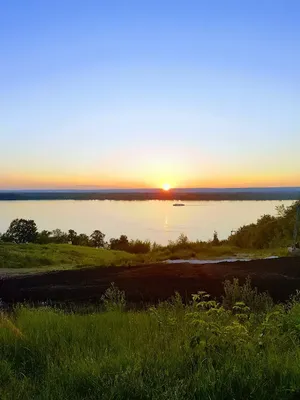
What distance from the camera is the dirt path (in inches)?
393

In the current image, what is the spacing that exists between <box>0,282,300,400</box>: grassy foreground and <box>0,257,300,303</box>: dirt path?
10.2 feet

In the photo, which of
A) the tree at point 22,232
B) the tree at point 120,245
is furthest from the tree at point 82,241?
the tree at point 22,232

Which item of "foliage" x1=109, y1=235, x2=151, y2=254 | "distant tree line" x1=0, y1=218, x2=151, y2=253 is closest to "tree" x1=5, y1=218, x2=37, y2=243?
"distant tree line" x1=0, y1=218, x2=151, y2=253

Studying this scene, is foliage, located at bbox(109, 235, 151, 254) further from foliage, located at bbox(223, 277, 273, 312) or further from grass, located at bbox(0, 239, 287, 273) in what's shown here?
foliage, located at bbox(223, 277, 273, 312)

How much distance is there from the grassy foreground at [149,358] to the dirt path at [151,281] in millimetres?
3121

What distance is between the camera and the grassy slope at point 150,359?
14.6 ft

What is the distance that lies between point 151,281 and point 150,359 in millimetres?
5697

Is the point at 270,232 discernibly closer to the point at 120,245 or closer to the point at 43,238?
the point at 120,245

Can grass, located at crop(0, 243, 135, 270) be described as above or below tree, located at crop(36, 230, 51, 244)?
above

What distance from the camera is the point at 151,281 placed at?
10.8 m

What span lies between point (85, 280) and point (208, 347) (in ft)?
21.3

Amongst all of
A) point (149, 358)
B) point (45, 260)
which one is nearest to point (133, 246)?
point (45, 260)

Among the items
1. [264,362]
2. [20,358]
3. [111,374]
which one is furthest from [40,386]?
[264,362]

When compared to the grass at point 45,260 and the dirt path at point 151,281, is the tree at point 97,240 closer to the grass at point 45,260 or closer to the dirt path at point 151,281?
the grass at point 45,260
